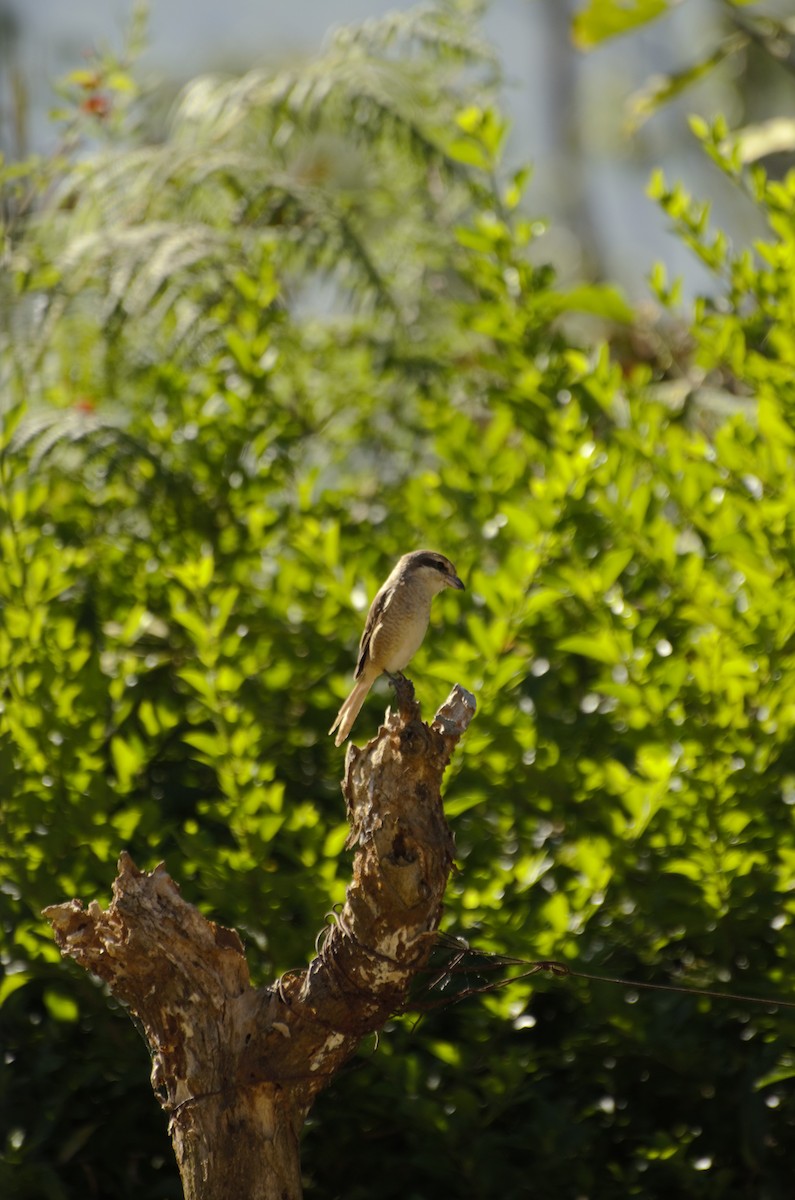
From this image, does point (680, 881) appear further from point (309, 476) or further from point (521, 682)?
point (309, 476)

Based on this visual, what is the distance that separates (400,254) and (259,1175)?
389 centimetres

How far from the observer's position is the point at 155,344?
4074 millimetres

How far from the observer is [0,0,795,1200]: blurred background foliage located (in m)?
2.77

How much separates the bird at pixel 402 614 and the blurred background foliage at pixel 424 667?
1.70 ft

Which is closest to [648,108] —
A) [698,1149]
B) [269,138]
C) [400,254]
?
[400,254]

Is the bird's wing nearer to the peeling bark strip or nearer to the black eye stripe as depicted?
the black eye stripe

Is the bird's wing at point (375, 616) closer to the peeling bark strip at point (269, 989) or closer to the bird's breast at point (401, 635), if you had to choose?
the bird's breast at point (401, 635)

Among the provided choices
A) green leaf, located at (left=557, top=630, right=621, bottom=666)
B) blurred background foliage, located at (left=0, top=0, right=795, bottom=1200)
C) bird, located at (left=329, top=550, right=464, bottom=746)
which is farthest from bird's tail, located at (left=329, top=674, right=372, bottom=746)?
green leaf, located at (left=557, top=630, right=621, bottom=666)

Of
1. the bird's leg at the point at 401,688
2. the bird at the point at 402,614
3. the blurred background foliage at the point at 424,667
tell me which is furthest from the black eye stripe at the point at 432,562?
the blurred background foliage at the point at 424,667

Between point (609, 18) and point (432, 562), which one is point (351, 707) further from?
point (609, 18)

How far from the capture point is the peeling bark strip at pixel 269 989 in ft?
6.66

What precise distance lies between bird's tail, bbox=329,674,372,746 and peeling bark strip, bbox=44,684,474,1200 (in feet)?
0.74

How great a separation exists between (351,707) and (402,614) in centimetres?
25

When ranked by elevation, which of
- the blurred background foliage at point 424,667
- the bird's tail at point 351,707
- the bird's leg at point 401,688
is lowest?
the blurred background foliage at point 424,667
